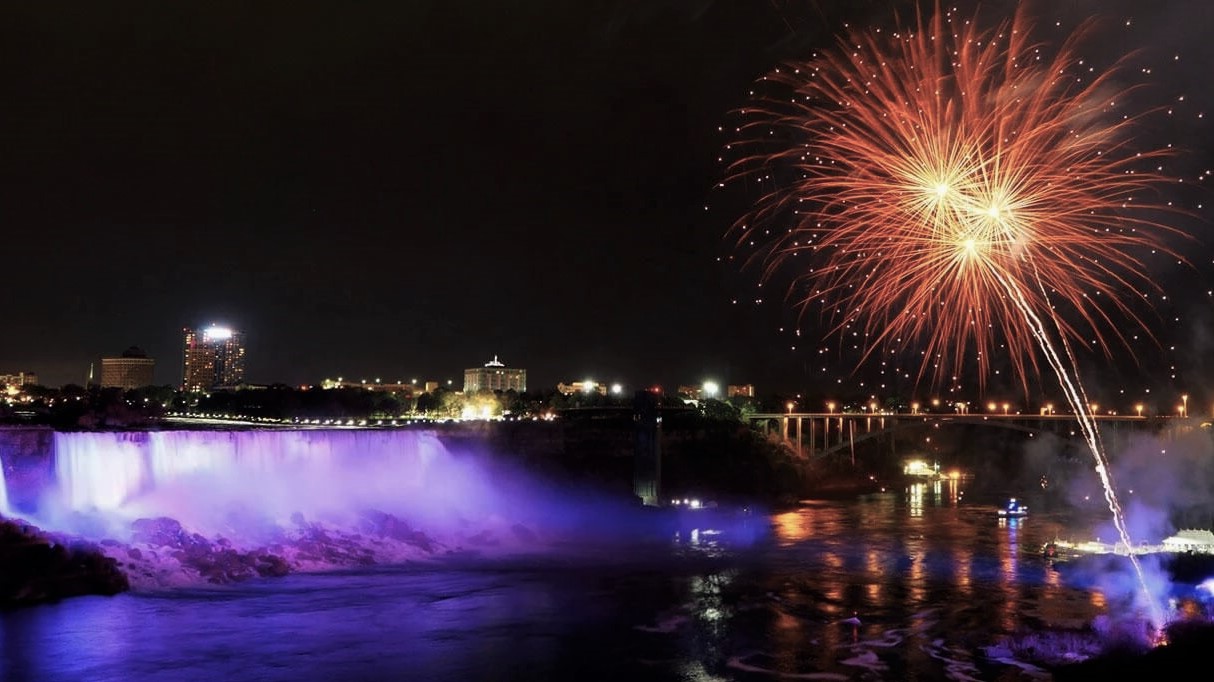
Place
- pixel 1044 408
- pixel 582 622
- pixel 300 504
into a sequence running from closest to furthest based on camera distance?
pixel 582 622 → pixel 300 504 → pixel 1044 408

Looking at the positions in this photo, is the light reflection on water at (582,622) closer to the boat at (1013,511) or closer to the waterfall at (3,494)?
the waterfall at (3,494)

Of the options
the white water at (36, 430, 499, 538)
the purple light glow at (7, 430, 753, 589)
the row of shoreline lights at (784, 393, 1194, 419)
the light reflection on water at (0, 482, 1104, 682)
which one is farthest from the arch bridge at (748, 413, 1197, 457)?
the light reflection on water at (0, 482, 1104, 682)

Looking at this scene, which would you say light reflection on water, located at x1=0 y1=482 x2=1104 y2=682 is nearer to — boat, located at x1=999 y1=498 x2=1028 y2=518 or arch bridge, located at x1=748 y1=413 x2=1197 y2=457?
boat, located at x1=999 y1=498 x2=1028 y2=518

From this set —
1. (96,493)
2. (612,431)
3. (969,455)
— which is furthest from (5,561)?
(969,455)

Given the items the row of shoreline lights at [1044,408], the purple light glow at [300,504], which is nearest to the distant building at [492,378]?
the row of shoreline lights at [1044,408]

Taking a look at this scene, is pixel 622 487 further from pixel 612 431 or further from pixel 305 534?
pixel 305 534

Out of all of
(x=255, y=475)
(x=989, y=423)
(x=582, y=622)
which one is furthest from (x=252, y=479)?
(x=989, y=423)

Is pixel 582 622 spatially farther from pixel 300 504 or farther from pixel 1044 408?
pixel 1044 408
